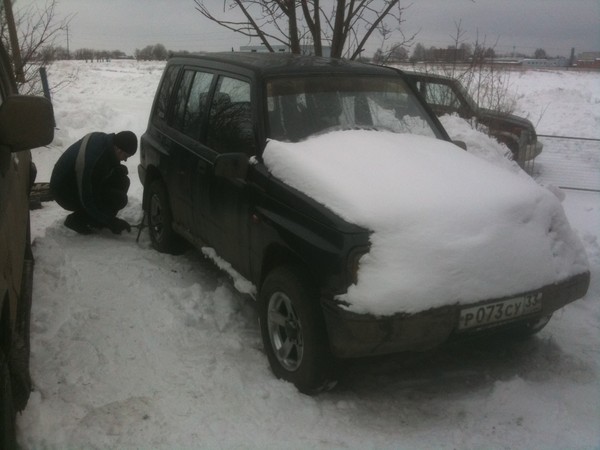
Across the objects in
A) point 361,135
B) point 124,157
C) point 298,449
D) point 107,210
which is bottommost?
point 298,449

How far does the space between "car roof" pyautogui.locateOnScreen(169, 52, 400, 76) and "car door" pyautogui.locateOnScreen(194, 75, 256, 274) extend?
0.14m

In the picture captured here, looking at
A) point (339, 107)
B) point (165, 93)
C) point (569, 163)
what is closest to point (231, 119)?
point (339, 107)

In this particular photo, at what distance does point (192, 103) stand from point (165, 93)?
711 mm

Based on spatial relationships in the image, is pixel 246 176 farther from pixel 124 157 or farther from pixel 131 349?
pixel 124 157

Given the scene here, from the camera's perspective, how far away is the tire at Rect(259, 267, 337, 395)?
9.12 feet

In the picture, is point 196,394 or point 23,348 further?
point 196,394

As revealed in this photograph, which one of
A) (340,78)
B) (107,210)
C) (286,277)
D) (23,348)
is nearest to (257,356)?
(286,277)

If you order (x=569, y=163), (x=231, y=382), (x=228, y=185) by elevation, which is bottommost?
(x=231, y=382)

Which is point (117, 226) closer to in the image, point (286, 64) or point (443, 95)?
point (286, 64)

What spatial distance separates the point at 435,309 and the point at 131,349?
1.97m

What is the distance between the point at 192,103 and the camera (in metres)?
4.39

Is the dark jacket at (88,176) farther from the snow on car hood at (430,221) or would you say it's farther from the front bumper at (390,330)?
the front bumper at (390,330)

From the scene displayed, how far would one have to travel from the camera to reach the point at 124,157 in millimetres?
5406

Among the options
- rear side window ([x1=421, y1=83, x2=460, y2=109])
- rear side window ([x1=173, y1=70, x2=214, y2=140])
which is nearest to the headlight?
rear side window ([x1=173, y1=70, x2=214, y2=140])
